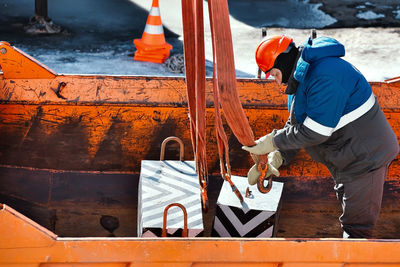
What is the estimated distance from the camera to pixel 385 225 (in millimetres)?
3824

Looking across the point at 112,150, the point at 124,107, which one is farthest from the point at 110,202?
the point at 124,107

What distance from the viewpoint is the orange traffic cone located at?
657 cm

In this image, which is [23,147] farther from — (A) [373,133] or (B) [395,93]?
(B) [395,93]

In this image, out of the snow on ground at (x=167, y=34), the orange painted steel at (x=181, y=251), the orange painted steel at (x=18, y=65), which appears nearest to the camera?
the orange painted steel at (x=181, y=251)

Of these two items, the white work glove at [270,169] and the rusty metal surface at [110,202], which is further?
the rusty metal surface at [110,202]

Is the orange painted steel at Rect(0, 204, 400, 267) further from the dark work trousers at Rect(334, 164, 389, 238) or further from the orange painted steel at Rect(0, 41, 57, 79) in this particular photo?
the orange painted steel at Rect(0, 41, 57, 79)

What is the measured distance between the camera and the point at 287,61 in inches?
108

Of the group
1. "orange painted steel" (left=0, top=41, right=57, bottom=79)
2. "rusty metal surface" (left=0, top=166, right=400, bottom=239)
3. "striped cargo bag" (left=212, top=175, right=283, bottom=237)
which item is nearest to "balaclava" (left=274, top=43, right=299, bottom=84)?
"striped cargo bag" (left=212, top=175, right=283, bottom=237)

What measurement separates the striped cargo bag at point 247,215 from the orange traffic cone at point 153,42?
3731mm

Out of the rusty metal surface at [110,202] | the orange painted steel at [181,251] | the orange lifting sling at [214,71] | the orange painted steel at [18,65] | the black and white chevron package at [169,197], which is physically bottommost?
the rusty metal surface at [110,202]

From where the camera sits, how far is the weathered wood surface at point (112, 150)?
141 inches

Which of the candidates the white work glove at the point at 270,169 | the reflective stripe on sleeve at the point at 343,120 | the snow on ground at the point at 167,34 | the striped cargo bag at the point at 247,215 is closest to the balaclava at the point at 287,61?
the reflective stripe on sleeve at the point at 343,120

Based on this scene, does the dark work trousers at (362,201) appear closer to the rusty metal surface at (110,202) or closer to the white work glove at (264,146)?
the white work glove at (264,146)

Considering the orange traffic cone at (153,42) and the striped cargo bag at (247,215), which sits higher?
the orange traffic cone at (153,42)
